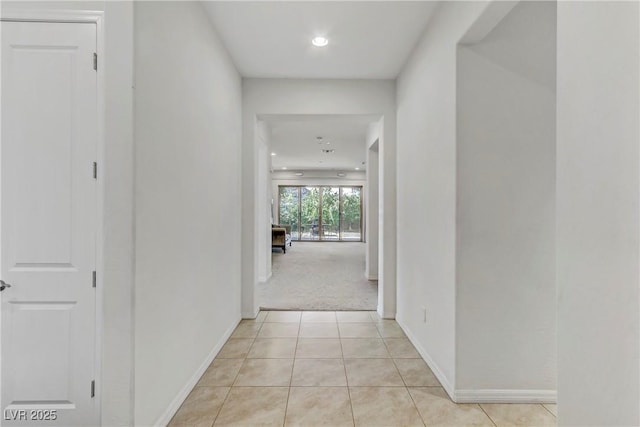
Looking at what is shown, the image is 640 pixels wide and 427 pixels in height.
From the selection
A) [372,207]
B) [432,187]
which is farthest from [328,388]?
[372,207]

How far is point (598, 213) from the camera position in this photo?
3.32 ft

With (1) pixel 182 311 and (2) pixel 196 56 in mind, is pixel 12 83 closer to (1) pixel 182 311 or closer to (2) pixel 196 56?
(2) pixel 196 56

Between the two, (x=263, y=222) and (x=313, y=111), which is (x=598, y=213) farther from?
(x=263, y=222)

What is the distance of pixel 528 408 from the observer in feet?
6.22

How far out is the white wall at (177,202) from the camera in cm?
152

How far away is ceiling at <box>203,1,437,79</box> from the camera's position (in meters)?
2.28

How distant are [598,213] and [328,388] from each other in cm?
187

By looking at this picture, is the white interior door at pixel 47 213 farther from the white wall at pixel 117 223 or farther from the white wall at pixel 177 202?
Result: the white wall at pixel 177 202

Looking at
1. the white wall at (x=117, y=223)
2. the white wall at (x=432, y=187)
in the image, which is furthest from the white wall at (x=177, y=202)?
the white wall at (x=432, y=187)

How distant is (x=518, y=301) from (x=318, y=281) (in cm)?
361

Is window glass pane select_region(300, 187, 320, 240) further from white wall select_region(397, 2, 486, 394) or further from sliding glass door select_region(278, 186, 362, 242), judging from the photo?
white wall select_region(397, 2, 486, 394)

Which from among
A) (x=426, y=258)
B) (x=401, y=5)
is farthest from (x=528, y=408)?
(x=401, y=5)

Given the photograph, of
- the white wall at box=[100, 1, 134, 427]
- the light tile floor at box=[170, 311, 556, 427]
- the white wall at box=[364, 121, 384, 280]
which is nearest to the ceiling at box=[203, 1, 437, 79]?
the white wall at box=[100, 1, 134, 427]

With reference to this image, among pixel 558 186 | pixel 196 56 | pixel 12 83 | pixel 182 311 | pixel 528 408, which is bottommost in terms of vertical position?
pixel 528 408
